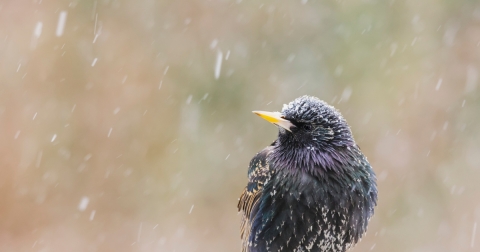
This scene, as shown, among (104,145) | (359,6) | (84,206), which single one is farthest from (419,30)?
(84,206)

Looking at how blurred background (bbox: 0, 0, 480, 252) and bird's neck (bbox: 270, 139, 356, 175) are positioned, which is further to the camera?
blurred background (bbox: 0, 0, 480, 252)

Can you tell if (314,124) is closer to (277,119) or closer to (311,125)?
(311,125)

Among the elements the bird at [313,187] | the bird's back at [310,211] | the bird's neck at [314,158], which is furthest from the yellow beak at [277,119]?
the bird's back at [310,211]

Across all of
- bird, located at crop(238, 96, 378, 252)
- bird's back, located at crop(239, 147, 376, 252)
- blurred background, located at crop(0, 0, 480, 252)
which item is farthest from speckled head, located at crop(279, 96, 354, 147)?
blurred background, located at crop(0, 0, 480, 252)

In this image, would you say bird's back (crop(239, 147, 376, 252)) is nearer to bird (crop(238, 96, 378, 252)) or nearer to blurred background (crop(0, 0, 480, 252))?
bird (crop(238, 96, 378, 252))

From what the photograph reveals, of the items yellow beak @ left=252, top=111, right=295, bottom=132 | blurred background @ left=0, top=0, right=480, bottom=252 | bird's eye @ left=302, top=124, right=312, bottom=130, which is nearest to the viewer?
yellow beak @ left=252, top=111, right=295, bottom=132

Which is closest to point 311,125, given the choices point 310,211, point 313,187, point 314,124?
point 314,124

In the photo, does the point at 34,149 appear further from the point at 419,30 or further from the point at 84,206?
the point at 419,30
